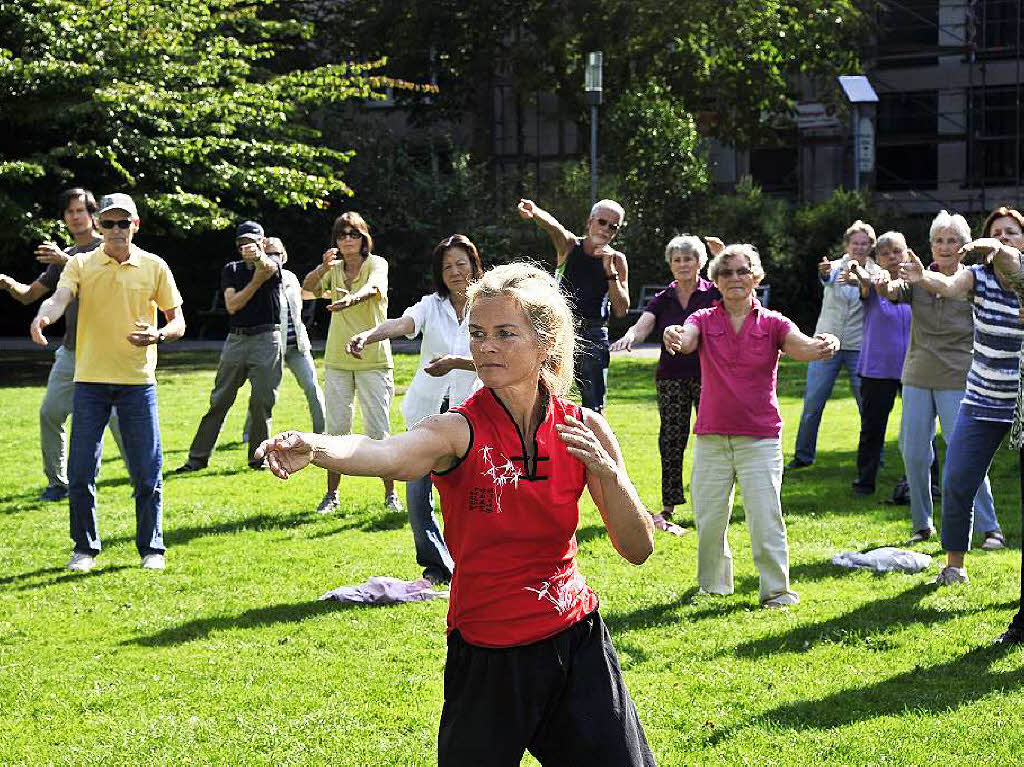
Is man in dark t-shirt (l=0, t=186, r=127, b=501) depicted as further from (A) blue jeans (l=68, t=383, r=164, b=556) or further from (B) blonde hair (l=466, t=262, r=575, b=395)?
(B) blonde hair (l=466, t=262, r=575, b=395)

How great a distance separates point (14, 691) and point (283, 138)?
71.6 ft

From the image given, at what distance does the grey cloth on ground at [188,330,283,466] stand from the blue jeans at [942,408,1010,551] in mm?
6330

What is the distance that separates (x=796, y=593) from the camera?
24.8 feet

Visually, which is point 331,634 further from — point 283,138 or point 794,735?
point 283,138

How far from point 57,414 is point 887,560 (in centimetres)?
640

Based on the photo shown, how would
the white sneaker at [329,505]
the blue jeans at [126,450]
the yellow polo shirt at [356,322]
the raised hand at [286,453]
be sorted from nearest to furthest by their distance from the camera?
the raised hand at [286,453]
the blue jeans at [126,450]
the yellow polo shirt at [356,322]
the white sneaker at [329,505]

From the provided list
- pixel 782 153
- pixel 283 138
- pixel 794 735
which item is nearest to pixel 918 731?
pixel 794 735

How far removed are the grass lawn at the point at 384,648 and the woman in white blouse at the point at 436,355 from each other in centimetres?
43

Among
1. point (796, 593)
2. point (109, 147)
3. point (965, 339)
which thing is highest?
point (109, 147)

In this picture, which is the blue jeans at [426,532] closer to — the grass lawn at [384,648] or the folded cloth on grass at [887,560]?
the grass lawn at [384,648]

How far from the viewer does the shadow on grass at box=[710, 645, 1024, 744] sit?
5.50 meters

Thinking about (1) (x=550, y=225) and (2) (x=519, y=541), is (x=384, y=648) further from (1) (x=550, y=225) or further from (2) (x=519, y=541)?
(1) (x=550, y=225)

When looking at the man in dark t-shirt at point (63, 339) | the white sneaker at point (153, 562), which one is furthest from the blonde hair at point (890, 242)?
the man in dark t-shirt at point (63, 339)

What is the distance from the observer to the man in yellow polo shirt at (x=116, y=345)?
8.11 metres
